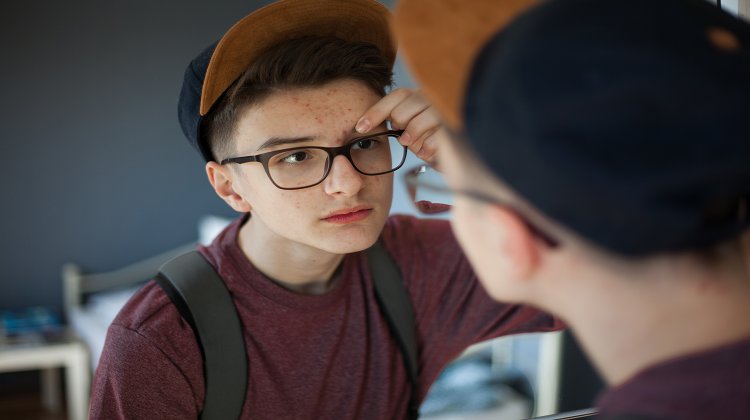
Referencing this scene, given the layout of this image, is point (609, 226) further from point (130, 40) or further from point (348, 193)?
point (130, 40)

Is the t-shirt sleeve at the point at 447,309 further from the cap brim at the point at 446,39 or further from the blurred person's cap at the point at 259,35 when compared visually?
the cap brim at the point at 446,39

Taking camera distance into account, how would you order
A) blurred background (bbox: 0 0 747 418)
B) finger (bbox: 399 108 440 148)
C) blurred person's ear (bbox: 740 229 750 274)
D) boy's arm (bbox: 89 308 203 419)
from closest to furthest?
blurred person's ear (bbox: 740 229 750 274)
boy's arm (bbox: 89 308 203 419)
finger (bbox: 399 108 440 148)
blurred background (bbox: 0 0 747 418)

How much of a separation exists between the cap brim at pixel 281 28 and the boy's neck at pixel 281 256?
0.69ft

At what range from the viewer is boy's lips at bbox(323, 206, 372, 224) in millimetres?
957

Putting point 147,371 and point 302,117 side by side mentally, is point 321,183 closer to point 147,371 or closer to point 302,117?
point 302,117

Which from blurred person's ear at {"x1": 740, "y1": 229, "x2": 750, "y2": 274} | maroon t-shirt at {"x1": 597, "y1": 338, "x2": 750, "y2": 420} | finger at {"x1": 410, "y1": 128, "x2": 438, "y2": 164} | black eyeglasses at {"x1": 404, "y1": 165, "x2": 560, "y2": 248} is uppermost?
finger at {"x1": 410, "y1": 128, "x2": 438, "y2": 164}

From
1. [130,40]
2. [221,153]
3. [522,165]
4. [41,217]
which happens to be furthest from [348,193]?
[41,217]

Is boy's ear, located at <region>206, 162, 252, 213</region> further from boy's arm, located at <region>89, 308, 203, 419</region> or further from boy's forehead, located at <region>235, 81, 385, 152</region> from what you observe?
boy's arm, located at <region>89, 308, 203, 419</region>

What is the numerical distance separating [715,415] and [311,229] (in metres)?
0.60

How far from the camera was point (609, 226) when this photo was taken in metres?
0.47

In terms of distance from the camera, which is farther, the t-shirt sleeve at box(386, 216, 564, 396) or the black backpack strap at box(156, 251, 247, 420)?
the t-shirt sleeve at box(386, 216, 564, 396)

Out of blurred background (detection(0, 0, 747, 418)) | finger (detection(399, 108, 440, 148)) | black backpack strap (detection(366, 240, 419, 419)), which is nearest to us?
finger (detection(399, 108, 440, 148))

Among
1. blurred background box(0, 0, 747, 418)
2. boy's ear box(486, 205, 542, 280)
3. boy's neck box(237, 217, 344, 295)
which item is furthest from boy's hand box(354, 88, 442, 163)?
blurred background box(0, 0, 747, 418)

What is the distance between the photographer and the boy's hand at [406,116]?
3.21ft
